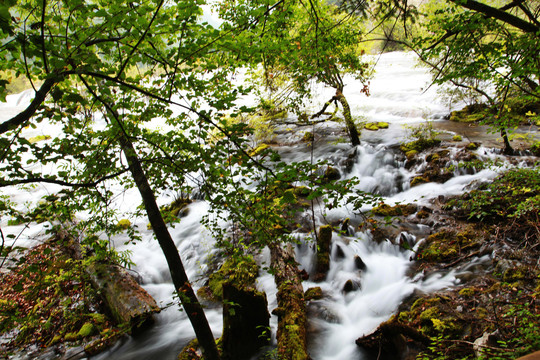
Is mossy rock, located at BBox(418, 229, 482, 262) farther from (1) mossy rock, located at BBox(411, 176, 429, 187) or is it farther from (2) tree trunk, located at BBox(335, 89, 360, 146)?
(2) tree trunk, located at BBox(335, 89, 360, 146)

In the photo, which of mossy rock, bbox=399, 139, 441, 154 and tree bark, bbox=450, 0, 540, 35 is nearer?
tree bark, bbox=450, 0, 540, 35

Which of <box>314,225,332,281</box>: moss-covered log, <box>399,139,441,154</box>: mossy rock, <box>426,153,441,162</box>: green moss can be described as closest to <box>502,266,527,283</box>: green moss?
<box>314,225,332,281</box>: moss-covered log

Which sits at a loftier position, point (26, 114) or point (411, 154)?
point (26, 114)

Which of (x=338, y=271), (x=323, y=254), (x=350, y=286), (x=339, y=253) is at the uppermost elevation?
(x=323, y=254)

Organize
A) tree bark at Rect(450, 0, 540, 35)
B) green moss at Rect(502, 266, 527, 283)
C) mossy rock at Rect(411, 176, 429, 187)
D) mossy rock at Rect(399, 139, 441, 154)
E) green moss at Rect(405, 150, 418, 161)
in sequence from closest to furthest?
tree bark at Rect(450, 0, 540, 35), green moss at Rect(502, 266, 527, 283), mossy rock at Rect(411, 176, 429, 187), green moss at Rect(405, 150, 418, 161), mossy rock at Rect(399, 139, 441, 154)

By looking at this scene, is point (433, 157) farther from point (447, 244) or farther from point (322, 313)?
point (322, 313)

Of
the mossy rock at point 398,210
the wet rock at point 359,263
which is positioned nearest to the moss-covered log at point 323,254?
the wet rock at point 359,263

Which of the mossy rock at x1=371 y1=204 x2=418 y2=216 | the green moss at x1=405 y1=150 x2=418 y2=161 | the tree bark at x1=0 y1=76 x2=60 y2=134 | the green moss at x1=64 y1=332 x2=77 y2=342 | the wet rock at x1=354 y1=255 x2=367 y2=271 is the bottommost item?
the wet rock at x1=354 y1=255 x2=367 y2=271

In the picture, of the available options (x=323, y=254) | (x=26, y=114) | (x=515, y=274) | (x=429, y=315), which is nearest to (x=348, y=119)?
(x=323, y=254)

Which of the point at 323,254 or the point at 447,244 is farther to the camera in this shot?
the point at 323,254

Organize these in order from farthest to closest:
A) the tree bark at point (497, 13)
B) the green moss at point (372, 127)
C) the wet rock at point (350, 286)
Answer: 1. the green moss at point (372, 127)
2. the wet rock at point (350, 286)
3. the tree bark at point (497, 13)

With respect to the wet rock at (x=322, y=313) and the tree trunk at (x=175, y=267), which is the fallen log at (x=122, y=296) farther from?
the wet rock at (x=322, y=313)

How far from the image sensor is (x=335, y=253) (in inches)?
268

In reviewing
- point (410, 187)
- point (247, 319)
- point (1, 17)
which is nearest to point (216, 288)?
point (247, 319)
